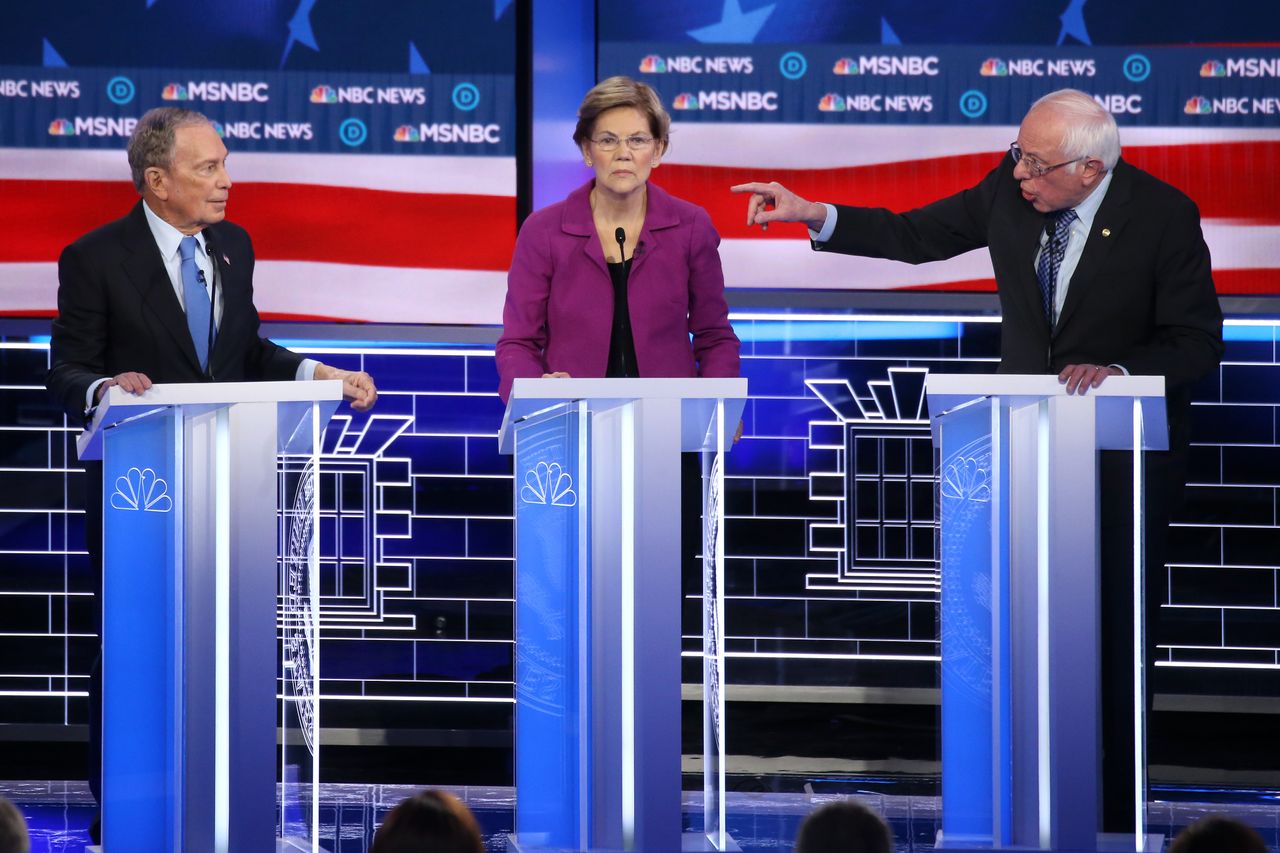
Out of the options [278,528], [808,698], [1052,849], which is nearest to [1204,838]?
[1052,849]

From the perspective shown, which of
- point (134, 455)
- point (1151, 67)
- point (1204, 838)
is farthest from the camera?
point (1151, 67)

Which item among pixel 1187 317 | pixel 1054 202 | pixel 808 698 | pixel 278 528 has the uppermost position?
pixel 1054 202

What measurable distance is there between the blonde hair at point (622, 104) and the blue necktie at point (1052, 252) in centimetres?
80

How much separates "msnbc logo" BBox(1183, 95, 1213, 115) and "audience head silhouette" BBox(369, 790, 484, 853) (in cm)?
396

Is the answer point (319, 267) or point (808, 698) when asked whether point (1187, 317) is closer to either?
point (808, 698)

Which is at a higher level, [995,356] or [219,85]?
[219,85]

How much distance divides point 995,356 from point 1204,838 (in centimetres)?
364

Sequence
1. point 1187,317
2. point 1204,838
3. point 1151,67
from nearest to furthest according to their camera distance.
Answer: point 1204,838 < point 1187,317 < point 1151,67

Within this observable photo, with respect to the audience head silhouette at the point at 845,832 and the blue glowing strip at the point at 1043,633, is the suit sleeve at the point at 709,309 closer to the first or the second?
the blue glowing strip at the point at 1043,633

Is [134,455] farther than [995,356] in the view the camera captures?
No

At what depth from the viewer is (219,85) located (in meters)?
5.30

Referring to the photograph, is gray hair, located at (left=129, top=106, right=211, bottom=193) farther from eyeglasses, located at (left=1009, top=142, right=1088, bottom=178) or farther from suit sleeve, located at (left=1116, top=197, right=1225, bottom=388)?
suit sleeve, located at (left=1116, top=197, right=1225, bottom=388)

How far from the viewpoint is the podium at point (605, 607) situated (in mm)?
2938

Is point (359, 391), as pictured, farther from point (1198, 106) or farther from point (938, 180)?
point (1198, 106)
